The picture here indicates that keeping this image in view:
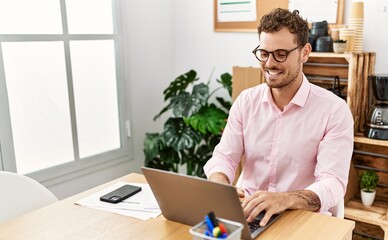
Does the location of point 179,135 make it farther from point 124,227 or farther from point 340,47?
point 124,227

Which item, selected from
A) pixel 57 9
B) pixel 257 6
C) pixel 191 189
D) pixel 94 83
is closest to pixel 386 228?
pixel 191 189

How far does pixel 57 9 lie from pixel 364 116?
1923 millimetres

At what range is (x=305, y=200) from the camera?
1.36 metres

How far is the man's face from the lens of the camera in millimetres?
1574

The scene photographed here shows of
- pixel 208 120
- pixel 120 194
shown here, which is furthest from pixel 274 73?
pixel 208 120

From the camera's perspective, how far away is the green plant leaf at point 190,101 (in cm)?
271

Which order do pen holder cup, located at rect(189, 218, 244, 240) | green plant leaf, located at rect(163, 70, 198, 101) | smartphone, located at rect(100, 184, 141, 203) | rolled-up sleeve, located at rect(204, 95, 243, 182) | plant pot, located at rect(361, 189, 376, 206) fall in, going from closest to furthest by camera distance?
pen holder cup, located at rect(189, 218, 244, 240) → smartphone, located at rect(100, 184, 141, 203) → rolled-up sleeve, located at rect(204, 95, 243, 182) → plant pot, located at rect(361, 189, 376, 206) → green plant leaf, located at rect(163, 70, 198, 101)

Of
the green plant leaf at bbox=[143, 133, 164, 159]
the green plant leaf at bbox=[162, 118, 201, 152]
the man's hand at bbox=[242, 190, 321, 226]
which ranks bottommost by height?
the green plant leaf at bbox=[143, 133, 164, 159]

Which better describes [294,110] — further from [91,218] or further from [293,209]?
[91,218]

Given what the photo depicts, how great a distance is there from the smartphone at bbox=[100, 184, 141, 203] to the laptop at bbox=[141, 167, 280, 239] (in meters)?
0.23

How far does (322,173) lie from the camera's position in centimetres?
152

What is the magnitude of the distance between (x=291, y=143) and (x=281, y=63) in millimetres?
323

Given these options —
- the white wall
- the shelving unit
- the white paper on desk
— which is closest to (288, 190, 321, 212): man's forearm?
the white paper on desk

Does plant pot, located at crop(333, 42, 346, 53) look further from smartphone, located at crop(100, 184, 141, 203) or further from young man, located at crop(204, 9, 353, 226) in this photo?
smartphone, located at crop(100, 184, 141, 203)
